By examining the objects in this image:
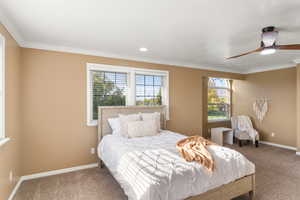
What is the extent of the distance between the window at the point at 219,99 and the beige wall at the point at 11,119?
17.1 ft

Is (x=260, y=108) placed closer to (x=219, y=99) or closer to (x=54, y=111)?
(x=219, y=99)

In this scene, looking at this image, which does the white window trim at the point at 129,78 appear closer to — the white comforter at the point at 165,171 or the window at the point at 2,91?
the white comforter at the point at 165,171

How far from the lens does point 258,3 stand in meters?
1.71

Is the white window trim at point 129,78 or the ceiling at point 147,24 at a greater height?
the ceiling at point 147,24

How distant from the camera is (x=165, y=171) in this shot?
Result: 165cm

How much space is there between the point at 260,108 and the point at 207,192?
4676 mm

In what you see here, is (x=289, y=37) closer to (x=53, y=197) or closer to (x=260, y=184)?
(x=260, y=184)

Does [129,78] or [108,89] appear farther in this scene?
[129,78]

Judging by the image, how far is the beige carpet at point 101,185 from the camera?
231 cm

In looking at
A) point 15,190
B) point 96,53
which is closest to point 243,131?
point 96,53

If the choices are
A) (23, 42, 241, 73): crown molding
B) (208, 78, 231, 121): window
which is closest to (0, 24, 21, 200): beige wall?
(23, 42, 241, 73): crown molding

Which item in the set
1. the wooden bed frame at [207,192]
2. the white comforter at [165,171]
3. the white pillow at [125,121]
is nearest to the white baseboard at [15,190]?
the wooden bed frame at [207,192]

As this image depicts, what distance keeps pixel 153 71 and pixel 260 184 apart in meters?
3.16

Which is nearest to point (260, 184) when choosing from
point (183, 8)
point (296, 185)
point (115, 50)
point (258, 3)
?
point (296, 185)
